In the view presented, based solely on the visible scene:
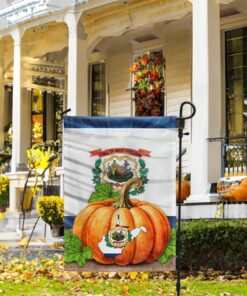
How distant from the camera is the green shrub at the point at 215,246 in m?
9.45

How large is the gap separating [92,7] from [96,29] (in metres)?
1.36

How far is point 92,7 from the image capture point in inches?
659

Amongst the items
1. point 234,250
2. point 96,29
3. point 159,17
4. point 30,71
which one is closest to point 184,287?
point 234,250

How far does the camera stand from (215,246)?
376 inches

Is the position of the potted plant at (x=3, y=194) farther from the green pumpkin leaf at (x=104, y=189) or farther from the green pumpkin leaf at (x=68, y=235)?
the green pumpkin leaf at (x=104, y=189)

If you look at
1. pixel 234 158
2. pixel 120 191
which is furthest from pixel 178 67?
pixel 120 191

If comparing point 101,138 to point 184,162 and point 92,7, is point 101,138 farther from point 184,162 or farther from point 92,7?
point 184,162

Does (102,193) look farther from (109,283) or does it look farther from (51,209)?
(51,209)

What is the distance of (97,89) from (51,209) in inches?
342

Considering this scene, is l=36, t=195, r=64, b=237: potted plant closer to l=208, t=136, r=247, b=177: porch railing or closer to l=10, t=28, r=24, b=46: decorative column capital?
l=208, t=136, r=247, b=177: porch railing

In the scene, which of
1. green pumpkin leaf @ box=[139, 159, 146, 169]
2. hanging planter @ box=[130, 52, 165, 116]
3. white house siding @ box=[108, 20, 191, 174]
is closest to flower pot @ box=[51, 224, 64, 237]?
white house siding @ box=[108, 20, 191, 174]

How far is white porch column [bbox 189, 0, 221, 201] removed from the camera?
13.0 meters

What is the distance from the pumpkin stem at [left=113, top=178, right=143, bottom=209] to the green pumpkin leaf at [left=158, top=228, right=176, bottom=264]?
20.0 inches

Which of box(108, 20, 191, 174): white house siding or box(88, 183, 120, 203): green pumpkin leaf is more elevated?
box(108, 20, 191, 174): white house siding
